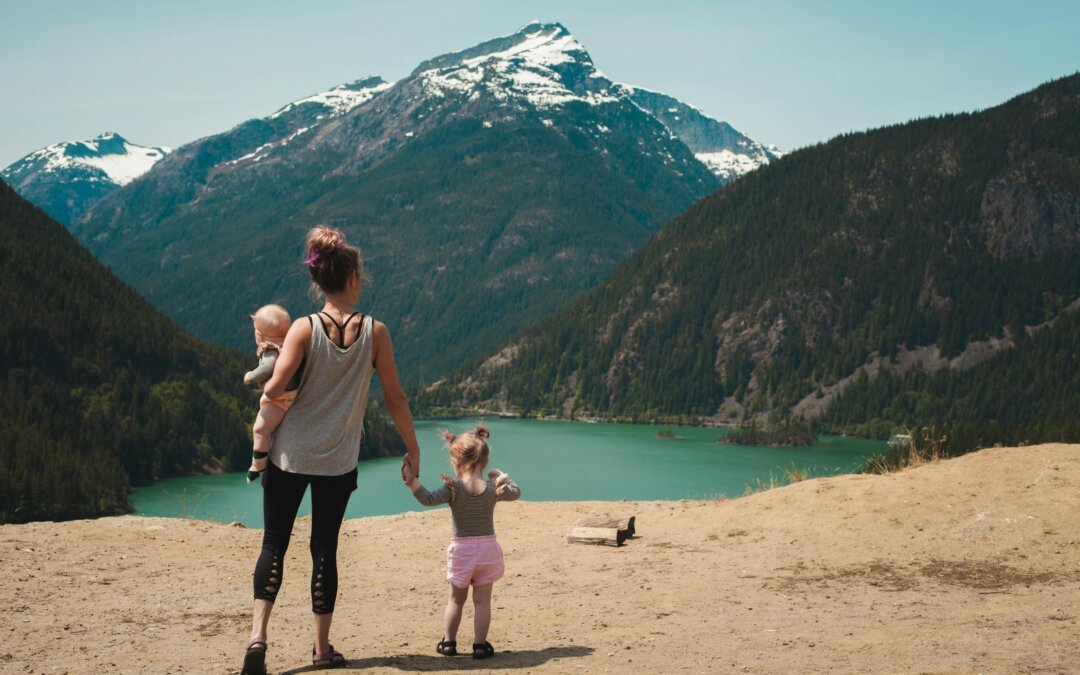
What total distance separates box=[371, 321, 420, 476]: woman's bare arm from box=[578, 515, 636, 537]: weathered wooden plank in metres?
8.19

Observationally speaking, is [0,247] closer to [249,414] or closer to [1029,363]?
[249,414]

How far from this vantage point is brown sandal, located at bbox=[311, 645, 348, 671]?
9.66 m

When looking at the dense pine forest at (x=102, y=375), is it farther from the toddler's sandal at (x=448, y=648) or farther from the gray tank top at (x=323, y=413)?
the gray tank top at (x=323, y=413)

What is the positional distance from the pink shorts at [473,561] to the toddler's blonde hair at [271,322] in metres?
2.52

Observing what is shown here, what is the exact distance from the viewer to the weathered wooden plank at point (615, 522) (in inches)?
696

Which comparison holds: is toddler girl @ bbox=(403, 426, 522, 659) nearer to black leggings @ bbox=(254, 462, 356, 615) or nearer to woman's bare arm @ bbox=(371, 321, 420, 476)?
woman's bare arm @ bbox=(371, 321, 420, 476)

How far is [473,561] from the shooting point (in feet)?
34.4

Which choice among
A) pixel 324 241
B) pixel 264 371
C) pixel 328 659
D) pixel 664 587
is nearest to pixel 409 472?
pixel 264 371

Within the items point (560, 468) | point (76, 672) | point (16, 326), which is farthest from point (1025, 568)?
point (16, 326)

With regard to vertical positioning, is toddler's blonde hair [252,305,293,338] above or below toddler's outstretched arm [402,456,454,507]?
above

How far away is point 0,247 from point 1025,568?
396 ft

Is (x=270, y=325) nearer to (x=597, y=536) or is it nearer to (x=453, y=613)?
(x=453, y=613)

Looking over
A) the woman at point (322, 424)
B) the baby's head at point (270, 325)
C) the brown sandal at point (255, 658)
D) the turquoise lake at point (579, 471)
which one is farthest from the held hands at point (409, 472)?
the turquoise lake at point (579, 471)

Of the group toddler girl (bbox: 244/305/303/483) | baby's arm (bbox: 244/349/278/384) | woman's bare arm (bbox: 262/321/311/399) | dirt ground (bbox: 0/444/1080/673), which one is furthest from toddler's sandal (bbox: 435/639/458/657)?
baby's arm (bbox: 244/349/278/384)
